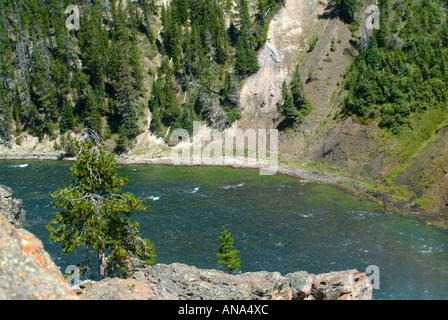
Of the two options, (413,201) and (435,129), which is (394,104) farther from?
(413,201)

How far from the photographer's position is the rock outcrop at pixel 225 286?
54.3 ft

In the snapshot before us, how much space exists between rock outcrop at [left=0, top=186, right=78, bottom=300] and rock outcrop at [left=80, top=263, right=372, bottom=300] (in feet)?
23.1

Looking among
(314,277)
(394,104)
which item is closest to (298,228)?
(314,277)

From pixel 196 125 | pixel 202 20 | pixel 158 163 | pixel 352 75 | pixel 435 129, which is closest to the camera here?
pixel 435 129

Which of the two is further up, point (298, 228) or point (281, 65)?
point (281, 65)

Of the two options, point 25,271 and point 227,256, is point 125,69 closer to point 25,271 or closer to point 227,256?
point 227,256

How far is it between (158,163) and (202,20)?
47.2m

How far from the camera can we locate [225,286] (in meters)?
17.5

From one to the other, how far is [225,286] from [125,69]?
74.1 meters

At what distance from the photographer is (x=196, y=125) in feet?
270

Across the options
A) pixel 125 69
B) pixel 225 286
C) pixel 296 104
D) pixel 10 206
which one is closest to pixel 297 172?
pixel 296 104

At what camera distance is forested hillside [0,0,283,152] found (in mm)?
83250

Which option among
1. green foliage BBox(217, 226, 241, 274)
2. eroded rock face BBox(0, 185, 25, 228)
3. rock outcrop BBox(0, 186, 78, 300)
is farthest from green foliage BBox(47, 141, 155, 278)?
eroded rock face BBox(0, 185, 25, 228)

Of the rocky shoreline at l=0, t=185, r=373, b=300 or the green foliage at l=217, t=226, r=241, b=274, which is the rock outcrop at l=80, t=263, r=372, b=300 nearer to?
the rocky shoreline at l=0, t=185, r=373, b=300
